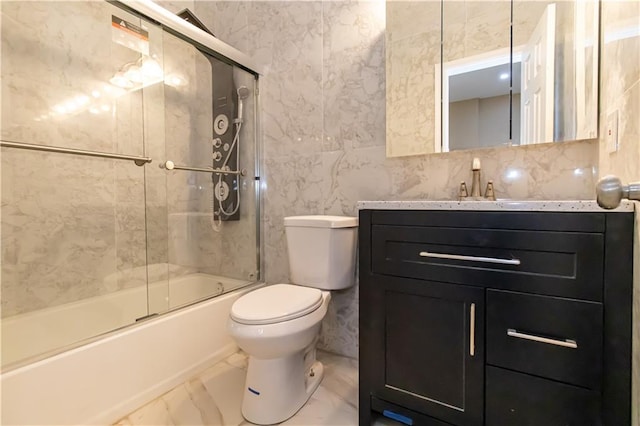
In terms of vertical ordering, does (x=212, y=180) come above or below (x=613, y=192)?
above

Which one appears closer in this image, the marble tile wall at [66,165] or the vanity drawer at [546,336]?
the vanity drawer at [546,336]

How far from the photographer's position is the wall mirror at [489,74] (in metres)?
1.16

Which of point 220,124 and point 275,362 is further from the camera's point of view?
point 220,124

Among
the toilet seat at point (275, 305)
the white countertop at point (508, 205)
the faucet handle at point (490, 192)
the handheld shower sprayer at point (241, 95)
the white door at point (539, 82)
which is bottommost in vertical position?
the toilet seat at point (275, 305)

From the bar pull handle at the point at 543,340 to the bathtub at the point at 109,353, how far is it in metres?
1.41

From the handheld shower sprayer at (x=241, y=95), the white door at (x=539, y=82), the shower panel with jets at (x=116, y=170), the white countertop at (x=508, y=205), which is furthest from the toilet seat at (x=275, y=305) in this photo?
the handheld shower sprayer at (x=241, y=95)

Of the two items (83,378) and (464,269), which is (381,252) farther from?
(83,378)

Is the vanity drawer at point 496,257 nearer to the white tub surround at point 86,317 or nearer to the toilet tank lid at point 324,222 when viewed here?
the toilet tank lid at point 324,222

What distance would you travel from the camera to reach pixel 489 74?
51.6 inches

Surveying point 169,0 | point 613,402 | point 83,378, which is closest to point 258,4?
point 169,0

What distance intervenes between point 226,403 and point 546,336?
1.24m

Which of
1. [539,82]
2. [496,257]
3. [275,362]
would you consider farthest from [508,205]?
[275,362]

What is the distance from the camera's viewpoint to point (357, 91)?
164cm

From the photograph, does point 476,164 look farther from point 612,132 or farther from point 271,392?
point 271,392
